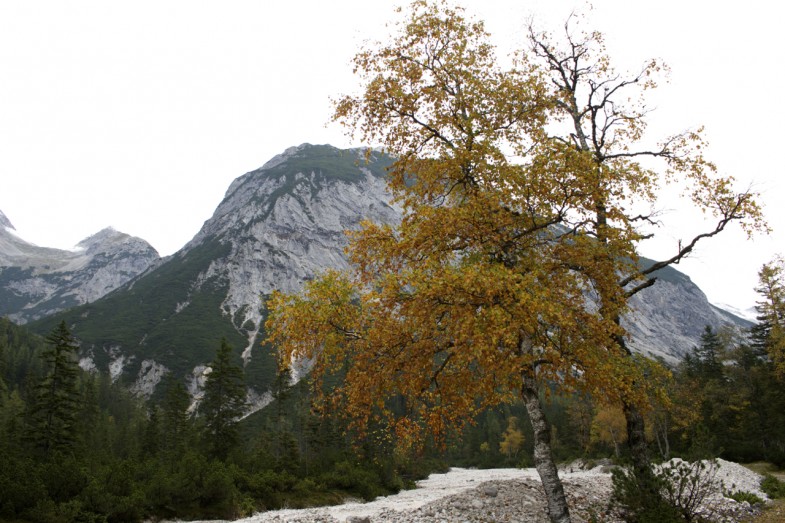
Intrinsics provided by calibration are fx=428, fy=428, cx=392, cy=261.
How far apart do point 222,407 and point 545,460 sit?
129 feet

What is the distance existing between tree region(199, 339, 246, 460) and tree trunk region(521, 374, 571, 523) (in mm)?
37342

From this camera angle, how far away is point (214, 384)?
42.7 metres

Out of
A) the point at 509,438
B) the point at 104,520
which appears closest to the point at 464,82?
the point at 104,520

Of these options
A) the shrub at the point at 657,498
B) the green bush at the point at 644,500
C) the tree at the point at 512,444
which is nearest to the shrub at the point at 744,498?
the shrub at the point at 657,498

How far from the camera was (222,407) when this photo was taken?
41.8m

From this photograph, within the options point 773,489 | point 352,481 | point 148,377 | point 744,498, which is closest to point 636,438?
point 744,498

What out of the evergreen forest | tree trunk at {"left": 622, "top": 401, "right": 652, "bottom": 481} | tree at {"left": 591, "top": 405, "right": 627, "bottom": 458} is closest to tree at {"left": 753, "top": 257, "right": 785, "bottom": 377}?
the evergreen forest

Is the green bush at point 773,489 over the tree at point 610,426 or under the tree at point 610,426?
over

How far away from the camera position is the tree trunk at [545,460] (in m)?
8.88

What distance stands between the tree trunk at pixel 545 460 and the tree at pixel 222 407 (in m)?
37.3

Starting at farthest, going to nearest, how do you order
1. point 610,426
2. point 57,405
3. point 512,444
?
point 512,444
point 610,426
point 57,405

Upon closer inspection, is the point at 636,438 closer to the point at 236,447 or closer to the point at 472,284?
the point at 472,284

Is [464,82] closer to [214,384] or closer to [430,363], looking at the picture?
[430,363]

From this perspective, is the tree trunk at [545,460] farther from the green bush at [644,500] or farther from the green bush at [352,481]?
the green bush at [352,481]
